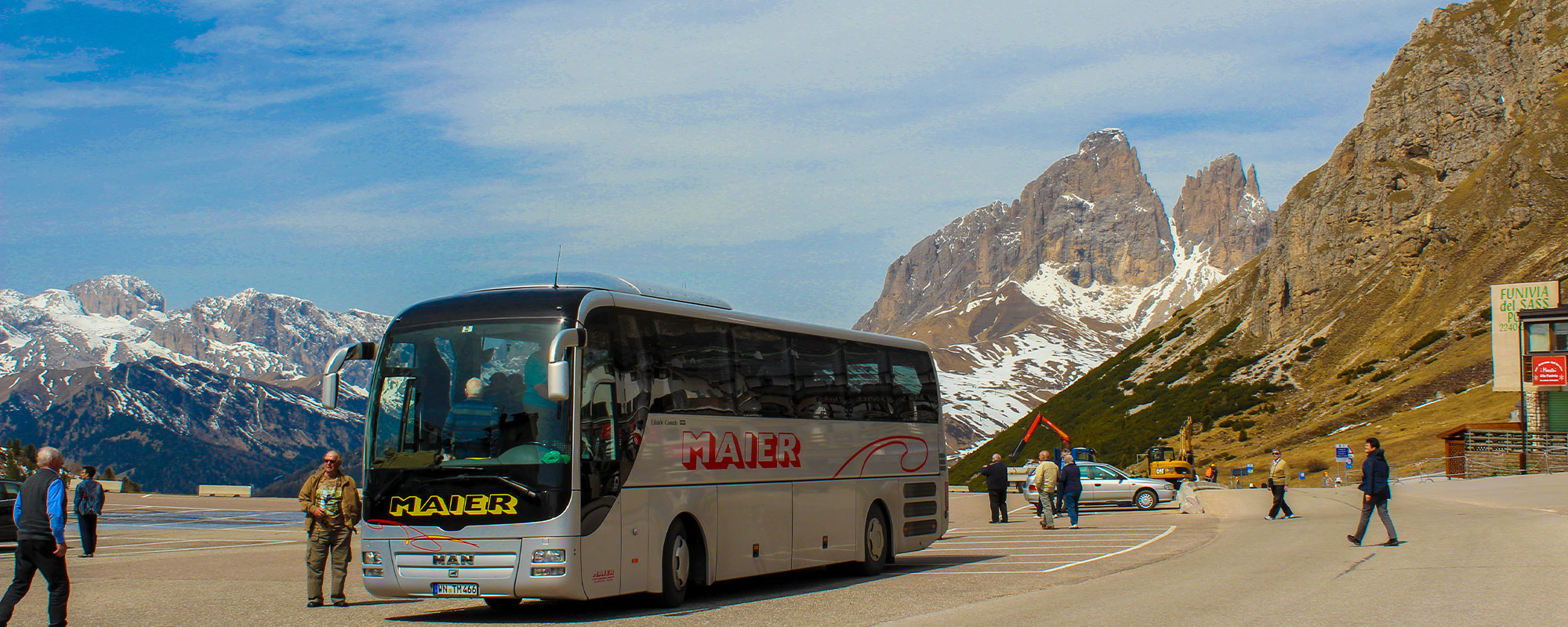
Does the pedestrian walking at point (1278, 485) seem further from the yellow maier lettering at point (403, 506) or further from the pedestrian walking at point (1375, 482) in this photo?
the yellow maier lettering at point (403, 506)

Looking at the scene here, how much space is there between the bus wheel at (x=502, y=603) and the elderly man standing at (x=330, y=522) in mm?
1651

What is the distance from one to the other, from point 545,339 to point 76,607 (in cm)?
643

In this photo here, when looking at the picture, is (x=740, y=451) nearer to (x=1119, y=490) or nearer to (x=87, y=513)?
(x=87, y=513)

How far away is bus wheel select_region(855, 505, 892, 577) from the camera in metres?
17.9

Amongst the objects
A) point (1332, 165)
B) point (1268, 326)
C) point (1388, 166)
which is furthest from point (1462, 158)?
point (1268, 326)

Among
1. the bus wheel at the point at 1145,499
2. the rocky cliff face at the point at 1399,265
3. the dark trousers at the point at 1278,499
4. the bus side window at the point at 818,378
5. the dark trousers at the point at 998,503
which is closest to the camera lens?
the bus side window at the point at 818,378

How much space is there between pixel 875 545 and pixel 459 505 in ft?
24.1

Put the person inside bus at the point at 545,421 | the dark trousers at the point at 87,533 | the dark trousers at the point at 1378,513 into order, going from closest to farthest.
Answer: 1. the person inside bus at the point at 545,421
2. the dark trousers at the point at 1378,513
3. the dark trousers at the point at 87,533

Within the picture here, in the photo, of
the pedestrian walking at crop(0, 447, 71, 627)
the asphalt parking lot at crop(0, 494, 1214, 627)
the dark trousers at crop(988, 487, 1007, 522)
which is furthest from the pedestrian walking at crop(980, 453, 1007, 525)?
the pedestrian walking at crop(0, 447, 71, 627)

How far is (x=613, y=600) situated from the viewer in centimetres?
1540

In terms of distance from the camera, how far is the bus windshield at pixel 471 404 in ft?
40.7

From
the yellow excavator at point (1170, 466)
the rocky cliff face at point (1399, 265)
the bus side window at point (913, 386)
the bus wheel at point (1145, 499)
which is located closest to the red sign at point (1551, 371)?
the rocky cliff face at point (1399, 265)

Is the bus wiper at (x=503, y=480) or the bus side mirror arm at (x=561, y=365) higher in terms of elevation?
the bus side mirror arm at (x=561, y=365)

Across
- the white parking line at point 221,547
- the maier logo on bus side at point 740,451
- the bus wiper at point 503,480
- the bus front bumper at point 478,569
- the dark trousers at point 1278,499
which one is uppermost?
the maier logo on bus side at point 740,451
